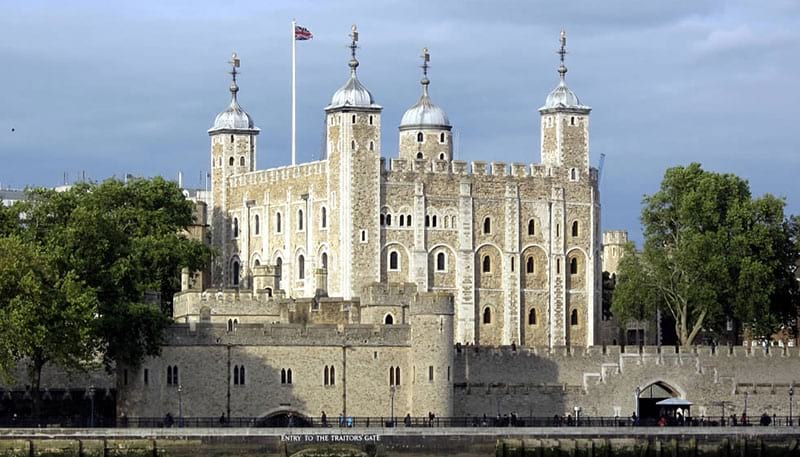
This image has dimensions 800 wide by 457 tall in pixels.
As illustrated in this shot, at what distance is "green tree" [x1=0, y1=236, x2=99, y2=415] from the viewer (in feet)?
270

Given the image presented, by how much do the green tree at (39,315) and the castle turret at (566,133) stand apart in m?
39.7

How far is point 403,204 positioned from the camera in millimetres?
115438

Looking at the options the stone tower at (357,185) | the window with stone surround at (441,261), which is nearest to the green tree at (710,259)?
the window with stone surround at (441,261)

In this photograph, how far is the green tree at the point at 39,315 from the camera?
8238 cm

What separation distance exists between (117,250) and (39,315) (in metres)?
10.1

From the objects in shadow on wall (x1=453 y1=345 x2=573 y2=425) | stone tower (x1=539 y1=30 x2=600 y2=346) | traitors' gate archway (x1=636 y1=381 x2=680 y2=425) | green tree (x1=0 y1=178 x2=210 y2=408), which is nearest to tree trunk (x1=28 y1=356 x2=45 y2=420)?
green tree (x1=0 y1=178 x2=210 y2=408)

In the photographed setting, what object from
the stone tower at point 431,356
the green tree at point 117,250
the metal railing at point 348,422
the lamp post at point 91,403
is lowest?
the metal railing at point 348,422

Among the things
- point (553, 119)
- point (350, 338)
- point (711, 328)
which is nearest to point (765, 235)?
point (711, 328)

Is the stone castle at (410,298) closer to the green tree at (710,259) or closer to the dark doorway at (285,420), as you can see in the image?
the dark doorway at (285,420)

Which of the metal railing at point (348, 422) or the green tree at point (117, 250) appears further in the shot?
the green tree at point (117, 250)

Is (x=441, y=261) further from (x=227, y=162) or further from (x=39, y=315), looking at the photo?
(x=39, y=315)

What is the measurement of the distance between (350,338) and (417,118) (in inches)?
1527

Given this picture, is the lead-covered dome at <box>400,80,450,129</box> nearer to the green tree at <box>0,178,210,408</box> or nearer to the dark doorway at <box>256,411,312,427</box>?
the green tree at <box>0,178,210,408</box>

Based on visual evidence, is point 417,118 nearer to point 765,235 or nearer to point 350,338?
point 765,235
